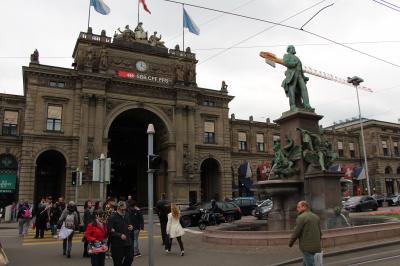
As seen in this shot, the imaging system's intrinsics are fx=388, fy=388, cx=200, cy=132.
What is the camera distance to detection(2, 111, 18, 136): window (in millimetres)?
40812

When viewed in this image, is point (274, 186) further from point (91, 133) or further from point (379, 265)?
point (91, 133)

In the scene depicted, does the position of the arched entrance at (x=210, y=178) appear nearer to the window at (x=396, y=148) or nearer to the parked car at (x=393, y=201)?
the parked car at (x=393, y=201)

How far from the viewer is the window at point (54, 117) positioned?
38812 millimetres

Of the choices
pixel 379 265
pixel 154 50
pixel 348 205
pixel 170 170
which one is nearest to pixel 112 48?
pixel 154 50

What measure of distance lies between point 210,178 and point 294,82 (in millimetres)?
32955

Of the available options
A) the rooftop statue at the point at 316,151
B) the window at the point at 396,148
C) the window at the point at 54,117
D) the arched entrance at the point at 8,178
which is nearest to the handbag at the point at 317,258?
the rooftop statue at the point at 316,151

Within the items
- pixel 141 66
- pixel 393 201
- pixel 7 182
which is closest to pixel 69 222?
pixel 7 182

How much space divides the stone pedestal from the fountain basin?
1074 millimetres

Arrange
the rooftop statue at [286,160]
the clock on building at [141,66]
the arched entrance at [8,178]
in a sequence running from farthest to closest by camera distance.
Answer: the clock on building at [141,66] → the arched entrance at [8,178] → the rooftop statue at [286,160]

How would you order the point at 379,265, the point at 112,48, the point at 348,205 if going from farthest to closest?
the point at 112,48, the point at 348,205, the point at 379,265

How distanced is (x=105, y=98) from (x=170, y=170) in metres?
10.4

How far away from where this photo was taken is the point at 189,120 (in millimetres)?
44812

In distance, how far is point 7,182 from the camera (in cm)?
3972

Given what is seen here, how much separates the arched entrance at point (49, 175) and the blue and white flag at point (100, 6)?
15660 millimetres
